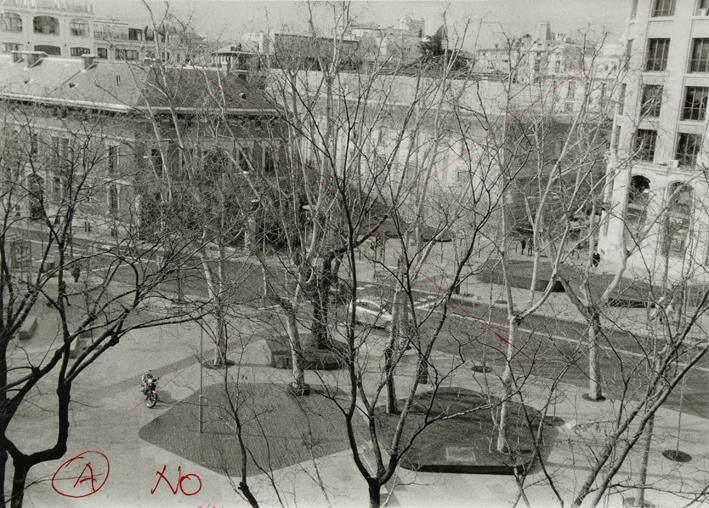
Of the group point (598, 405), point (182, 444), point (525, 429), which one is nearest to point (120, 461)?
point (182, 444)

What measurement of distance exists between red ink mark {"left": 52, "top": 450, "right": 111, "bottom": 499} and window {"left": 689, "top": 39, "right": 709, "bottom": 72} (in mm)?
28657

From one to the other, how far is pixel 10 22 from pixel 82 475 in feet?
186

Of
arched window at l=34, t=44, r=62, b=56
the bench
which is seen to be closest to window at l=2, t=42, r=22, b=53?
arched window at l=34, t=44, r=62, b=56

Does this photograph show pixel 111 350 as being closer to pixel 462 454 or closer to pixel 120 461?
pixel 120 461

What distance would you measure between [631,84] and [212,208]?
21.6m

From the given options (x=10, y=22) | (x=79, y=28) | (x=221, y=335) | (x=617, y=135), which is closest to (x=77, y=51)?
(x=79, y=28)

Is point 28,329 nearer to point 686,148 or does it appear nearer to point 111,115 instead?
point 111,115

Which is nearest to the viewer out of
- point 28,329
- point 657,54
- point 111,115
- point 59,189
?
point 28,329

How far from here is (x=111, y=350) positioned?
76.8 feet

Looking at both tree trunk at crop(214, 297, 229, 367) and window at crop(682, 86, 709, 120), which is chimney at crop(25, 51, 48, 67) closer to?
tree trunk at crop(214, 297, 229, 367)

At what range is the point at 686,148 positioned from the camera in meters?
33.7

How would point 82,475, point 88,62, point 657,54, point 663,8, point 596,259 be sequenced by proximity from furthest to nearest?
point 88,62 < point 596,259 < point 657,54 < point 663,8 < point 82,475

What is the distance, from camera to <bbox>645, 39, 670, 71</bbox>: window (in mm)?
34094

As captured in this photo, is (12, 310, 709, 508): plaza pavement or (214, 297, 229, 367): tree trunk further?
(12, 310, 709, 508): plaza pavement
